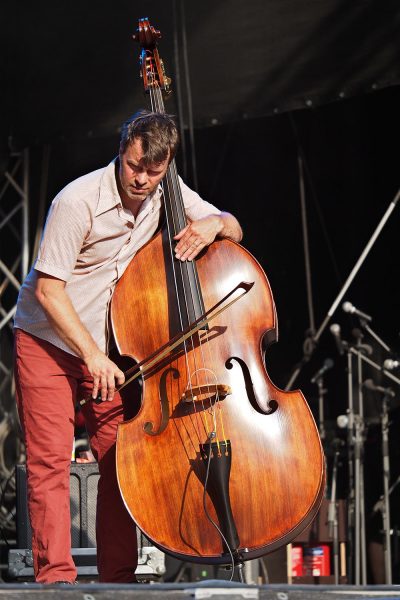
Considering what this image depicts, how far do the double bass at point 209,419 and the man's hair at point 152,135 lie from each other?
0.28 metres

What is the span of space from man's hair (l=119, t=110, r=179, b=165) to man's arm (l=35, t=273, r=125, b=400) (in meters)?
0.44

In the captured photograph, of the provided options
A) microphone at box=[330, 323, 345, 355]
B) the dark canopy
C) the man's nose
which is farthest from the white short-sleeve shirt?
microphone at box=[330, 323, 345, 355]

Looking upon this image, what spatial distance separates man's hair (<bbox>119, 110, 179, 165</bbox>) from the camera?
2.67 meters

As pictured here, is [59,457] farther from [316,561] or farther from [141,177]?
[316,561]

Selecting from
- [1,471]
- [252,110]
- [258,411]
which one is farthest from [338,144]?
[258,411]

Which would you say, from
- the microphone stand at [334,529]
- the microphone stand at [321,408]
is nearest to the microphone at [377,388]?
the microphone stand at [321,408]

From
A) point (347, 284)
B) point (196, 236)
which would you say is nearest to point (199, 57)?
point (347, 284)

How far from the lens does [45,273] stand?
268 cm

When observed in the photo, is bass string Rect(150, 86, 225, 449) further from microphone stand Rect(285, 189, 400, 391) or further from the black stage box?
microphone stand Rect(285, 189, 400, 391)

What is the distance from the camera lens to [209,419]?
8.80ft

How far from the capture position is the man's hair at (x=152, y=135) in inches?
105

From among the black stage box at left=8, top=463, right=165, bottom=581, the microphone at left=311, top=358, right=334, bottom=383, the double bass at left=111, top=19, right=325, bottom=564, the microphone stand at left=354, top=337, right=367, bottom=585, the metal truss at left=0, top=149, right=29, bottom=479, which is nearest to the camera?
the double bass at left=111, top=19, right=325, bottom=564

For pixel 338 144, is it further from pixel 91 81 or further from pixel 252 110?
pixel 91 81

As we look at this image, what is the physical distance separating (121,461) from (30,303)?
1.87 ft
